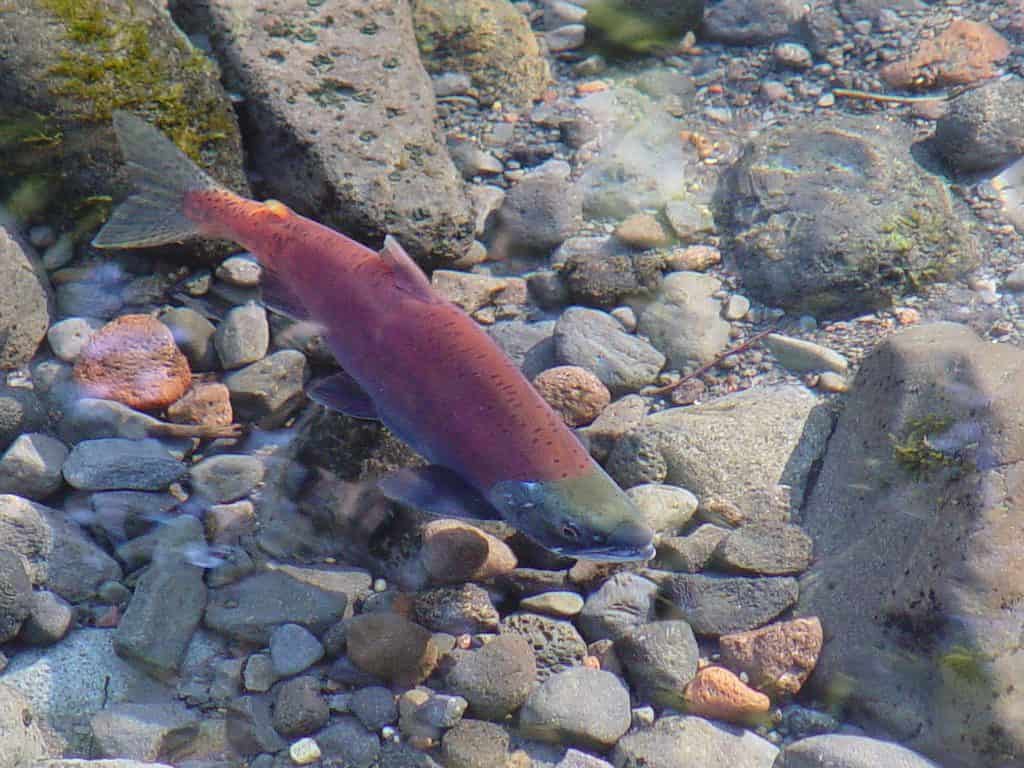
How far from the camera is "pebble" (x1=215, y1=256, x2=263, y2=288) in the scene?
16.8 ft

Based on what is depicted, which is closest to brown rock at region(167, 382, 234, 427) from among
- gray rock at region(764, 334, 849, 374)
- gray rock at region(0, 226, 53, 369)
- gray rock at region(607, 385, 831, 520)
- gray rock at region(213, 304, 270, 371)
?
gray rock at region(213, 304, 270, 371)

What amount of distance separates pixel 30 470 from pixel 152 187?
1.36 meters

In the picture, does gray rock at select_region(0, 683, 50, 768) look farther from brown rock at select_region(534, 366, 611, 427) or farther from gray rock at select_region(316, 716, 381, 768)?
brown rock at select_region(534, 366, 611, 427)

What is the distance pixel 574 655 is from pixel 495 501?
701mm

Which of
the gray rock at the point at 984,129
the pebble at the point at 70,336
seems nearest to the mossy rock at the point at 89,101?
the pebble at the point at 70,336

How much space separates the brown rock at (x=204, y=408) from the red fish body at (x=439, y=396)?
80 cm

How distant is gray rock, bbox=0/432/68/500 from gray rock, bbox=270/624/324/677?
132 centimetres

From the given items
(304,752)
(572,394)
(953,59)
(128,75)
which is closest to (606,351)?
(572,394)

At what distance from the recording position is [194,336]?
4859mm

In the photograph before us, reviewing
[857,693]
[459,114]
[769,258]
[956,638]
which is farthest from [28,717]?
[459,114]

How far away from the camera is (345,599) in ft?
12.4

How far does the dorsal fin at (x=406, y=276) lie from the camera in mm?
3559

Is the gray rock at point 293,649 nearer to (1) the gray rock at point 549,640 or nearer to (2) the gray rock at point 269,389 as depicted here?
(1) the gray rock at point 549,640

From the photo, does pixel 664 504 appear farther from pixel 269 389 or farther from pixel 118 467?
pixel 118 467
